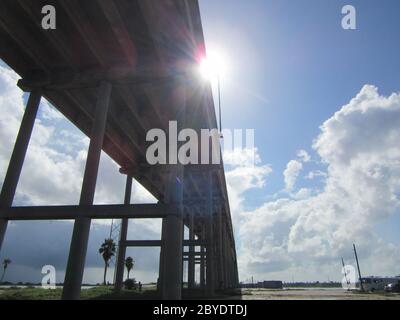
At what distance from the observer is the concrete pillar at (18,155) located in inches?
424

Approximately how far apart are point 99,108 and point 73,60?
2577 mm

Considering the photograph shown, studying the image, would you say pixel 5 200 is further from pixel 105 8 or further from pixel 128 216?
pixel 105 8

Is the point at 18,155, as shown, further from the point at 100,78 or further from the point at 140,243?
the point at 140,243

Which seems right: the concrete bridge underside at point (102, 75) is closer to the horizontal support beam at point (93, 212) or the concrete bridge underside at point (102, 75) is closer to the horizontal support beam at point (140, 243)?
the horizontal support beam at point (93, 212)

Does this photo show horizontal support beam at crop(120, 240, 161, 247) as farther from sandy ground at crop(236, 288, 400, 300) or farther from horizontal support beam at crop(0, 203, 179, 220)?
horizontal support beam at crop(0, 203, 179, 220)

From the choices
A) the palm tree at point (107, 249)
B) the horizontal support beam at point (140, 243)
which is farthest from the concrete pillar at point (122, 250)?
the palm tree at point (107, 249)

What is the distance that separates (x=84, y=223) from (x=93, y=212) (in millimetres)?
448

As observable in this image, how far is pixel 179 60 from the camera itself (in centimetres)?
1206

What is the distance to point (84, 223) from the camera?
32.3 ft

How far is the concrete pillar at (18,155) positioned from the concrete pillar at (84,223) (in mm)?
2717

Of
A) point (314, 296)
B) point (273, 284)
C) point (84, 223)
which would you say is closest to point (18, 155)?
point (84, 223)

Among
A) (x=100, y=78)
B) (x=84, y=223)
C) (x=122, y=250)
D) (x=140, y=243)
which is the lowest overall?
(x=84, y=223)
